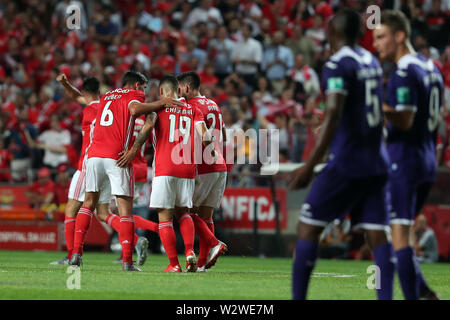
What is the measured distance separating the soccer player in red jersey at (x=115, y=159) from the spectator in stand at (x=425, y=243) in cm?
739

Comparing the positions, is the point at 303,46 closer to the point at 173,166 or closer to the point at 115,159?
the point at 115,159

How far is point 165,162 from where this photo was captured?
33.9 feet

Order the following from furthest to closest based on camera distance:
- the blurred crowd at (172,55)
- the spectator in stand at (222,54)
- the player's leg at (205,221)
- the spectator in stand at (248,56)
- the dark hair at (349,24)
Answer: the spectator in stand at (222,54) → the spectator in stand at (248,56) → the blurred crowd at (172,55) → the player's leg at (205,221) → the dark hair at (349,24)

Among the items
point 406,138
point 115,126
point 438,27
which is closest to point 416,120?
point 406,138

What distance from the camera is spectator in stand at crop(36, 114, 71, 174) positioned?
19266mm

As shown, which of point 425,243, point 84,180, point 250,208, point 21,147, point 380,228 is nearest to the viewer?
point 380,228

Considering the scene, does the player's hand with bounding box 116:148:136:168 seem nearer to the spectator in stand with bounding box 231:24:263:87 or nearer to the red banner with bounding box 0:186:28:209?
the red banner with bounding box 0:186:28:209

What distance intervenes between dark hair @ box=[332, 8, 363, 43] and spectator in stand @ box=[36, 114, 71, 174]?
530 inches

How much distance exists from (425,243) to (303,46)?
7253 mm

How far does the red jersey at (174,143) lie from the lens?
10.3m

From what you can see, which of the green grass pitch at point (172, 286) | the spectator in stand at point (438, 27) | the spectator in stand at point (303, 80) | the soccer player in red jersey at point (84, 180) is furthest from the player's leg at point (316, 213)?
the spectator in stand at point (438, 27)

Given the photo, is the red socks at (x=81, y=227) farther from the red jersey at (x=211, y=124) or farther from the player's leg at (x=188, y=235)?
the red jersey at (x=211, y=124)
